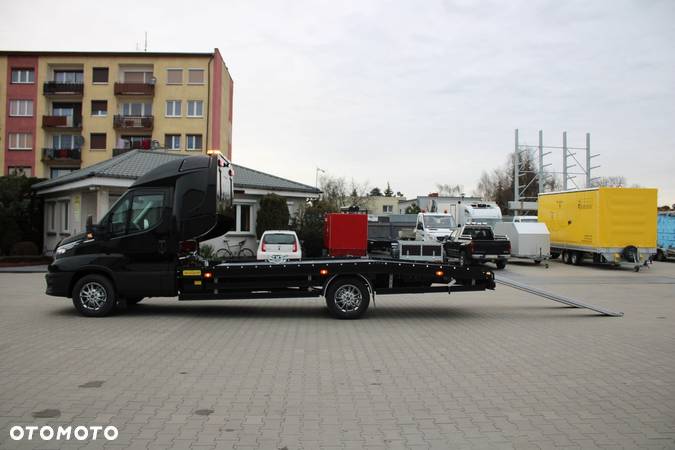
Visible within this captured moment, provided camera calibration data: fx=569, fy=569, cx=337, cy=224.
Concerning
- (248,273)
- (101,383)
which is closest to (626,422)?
(101,383)

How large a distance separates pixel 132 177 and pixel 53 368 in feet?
60.9

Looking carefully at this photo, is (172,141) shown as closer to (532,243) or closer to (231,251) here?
(231,251)

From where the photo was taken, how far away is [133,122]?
50312 mm

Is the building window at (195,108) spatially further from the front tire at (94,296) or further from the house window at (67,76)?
the front tire at (94,296)

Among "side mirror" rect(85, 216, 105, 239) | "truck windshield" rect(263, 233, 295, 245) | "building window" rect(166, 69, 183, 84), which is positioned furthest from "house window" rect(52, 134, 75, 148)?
"side mirror" rect(85, 216, 105, 239)

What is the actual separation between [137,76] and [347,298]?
4743 cm

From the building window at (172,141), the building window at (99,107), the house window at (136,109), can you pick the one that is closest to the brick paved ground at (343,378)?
the building window at (172,141)

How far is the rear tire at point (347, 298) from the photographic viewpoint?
10.8 m

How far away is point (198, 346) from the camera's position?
828cm

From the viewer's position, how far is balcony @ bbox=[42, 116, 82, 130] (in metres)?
50.8

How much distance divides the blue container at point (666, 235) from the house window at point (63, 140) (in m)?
47.2

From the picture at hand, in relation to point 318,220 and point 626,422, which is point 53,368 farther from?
point 318,220

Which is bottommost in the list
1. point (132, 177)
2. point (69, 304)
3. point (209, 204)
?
point (69, 304)

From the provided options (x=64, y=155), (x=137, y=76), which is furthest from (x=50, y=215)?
(x=137, y=76)
